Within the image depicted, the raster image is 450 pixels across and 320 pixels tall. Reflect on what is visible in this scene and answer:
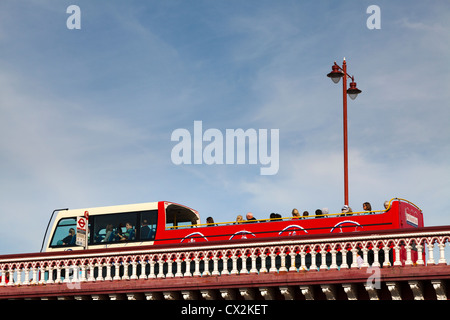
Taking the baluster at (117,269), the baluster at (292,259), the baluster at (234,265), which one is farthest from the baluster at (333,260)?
the baluster at (117,269)

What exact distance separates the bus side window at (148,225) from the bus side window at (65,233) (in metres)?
3.29

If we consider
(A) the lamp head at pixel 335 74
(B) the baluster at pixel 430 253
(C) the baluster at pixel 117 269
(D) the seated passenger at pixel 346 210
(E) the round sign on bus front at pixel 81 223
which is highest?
(A) the lamp head at pixel 335 74

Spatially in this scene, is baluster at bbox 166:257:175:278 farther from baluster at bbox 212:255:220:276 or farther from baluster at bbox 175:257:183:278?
baluster at bbox 212:255:220:276

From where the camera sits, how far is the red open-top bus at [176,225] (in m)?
28.1

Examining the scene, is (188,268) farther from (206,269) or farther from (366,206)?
(366,206)

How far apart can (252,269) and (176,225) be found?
8.88 m

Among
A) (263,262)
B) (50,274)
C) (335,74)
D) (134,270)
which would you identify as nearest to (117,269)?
(134,270)

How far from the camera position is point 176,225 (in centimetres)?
3372

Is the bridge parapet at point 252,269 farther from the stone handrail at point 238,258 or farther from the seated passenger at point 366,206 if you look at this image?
the seated passenger at point 366,206

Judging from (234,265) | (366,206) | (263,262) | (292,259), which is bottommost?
(234,265)

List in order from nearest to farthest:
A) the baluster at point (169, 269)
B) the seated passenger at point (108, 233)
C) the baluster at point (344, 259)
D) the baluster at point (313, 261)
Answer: the baluster at point (344, 259)
the baluster at point (313, 261)
the baluster at point (169, 269)
the seated passenger at point (108, 233)

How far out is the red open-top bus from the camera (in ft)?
92.1

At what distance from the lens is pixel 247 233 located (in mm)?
29719
